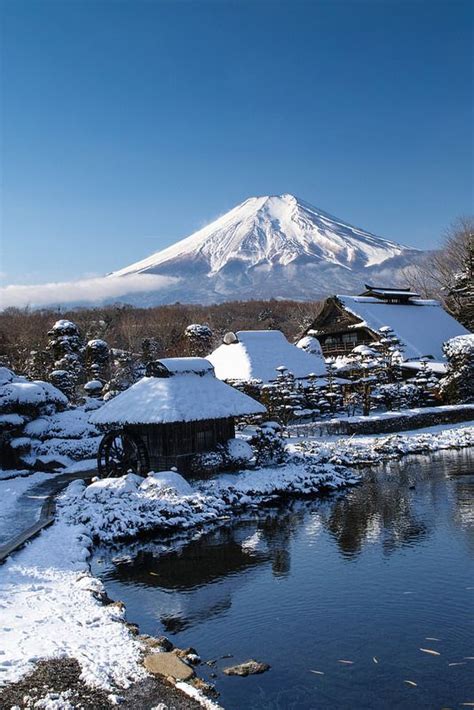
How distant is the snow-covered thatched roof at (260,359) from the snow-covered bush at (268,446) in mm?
10039

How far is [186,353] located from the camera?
147 feet

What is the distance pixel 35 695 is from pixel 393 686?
12.5 ft

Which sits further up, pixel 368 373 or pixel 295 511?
pixel 368 373

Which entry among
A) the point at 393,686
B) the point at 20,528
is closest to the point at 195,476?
the point at 20,528

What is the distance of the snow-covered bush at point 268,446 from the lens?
1856cm

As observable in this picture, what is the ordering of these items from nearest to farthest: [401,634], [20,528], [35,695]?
[35,695]
[401,634]
[20,528]

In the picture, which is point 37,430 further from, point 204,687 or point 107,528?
point 204,687

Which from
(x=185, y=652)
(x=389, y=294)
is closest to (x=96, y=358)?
(x=389, y=294)

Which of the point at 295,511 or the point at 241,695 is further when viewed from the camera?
the point at 295,511

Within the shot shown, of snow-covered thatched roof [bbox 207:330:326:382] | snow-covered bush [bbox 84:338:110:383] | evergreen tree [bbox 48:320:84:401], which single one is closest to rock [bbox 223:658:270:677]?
snow-covered thatched roof [bbox 207:330:326:382]

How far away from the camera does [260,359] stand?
3044 cm

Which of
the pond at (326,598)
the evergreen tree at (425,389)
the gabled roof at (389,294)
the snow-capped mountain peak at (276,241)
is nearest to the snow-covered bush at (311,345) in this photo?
the gabled roof at (389,294)

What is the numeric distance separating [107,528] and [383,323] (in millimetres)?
25871

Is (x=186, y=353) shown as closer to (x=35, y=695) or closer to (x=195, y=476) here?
(x=195, y=476)
